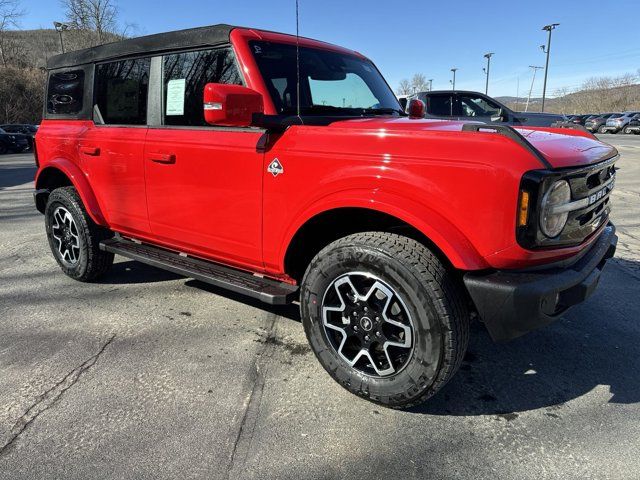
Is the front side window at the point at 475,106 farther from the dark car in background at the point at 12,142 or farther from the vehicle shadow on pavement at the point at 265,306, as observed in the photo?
the dark car in background at the point at 12,142

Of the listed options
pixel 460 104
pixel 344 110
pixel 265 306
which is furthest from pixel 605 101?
pixel 265 306

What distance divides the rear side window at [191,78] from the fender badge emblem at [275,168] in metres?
0.64

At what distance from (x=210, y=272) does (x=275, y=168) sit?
953 mm

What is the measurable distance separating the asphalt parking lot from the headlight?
3.33 feet

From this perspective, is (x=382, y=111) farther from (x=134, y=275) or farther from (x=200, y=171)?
(x=134, y=275)

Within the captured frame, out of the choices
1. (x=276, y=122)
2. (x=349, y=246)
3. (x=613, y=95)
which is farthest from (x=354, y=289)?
(x=613, y=95)

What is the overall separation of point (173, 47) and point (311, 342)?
7.49 feet

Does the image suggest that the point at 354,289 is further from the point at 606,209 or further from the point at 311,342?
the point at 606,209

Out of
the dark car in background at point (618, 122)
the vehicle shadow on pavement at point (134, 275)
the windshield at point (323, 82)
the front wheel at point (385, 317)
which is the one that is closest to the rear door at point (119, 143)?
the vehicle shadow on pavement at point (134, 275)

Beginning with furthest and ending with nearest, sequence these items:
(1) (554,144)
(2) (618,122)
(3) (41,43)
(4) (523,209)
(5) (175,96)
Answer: (3) (41,43) < (2) (618,122) < (5) (175,96) < (1) (554,144) < (4) (523,209)

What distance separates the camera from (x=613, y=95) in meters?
81.1

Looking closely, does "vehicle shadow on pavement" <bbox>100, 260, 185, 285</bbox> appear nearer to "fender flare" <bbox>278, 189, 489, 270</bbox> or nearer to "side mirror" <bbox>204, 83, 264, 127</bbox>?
"side mirror" <bbox>204, 83, 264, 127</bbox>

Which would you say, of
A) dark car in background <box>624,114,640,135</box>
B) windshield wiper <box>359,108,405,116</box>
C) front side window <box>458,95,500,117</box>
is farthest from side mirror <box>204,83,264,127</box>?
dark car in background <box>624,114,640,135</box>

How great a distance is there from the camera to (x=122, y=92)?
3762 millimetres
